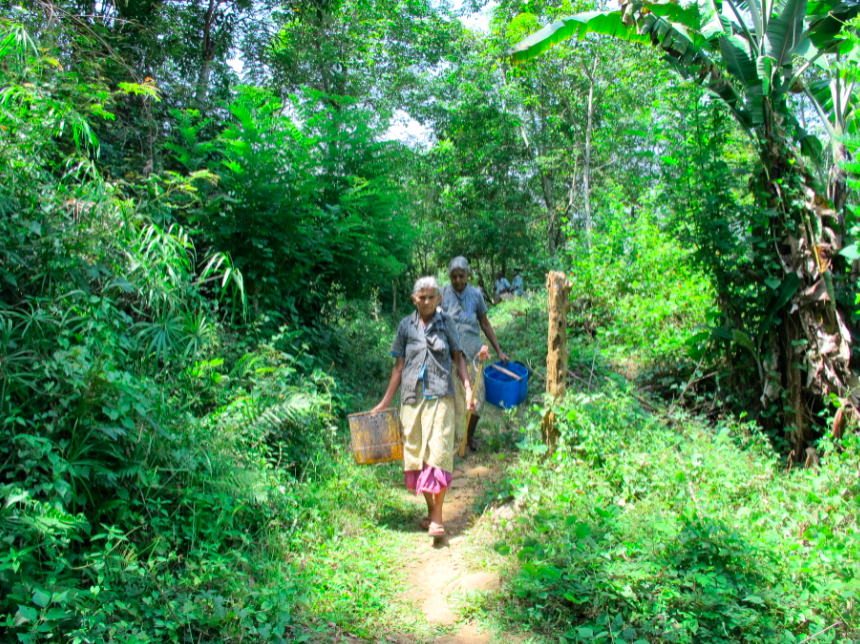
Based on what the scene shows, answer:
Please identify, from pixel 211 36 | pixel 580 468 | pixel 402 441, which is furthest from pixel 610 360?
pixel 211 36

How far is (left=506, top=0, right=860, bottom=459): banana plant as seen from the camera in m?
5.24

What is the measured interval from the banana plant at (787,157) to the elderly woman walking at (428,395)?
2872 mm

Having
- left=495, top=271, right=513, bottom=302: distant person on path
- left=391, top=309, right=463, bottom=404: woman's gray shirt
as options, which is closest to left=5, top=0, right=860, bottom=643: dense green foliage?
left=391, top=309, right=463, bottom=404: woman's gray shirt

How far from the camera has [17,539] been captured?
2.98m

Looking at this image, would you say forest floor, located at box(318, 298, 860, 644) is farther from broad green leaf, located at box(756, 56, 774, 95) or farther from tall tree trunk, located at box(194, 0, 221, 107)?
tall tree trunk, located at box(194, 0, 221, 107)

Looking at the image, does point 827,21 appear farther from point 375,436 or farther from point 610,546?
point 375,436

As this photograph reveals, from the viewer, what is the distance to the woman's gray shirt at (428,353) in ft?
15.8

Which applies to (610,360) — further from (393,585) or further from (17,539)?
(17,539)

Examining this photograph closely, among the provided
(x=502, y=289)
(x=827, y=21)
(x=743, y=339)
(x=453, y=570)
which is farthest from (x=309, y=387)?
(x=502, y=289)

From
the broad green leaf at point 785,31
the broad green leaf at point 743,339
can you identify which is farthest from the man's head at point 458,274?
the broad green leaf at point 785,31

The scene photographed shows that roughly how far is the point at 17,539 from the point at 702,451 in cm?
450

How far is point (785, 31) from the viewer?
5.54 metres

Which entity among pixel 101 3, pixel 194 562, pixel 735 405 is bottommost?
pixel 194 562

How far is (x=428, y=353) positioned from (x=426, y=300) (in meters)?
0.41
